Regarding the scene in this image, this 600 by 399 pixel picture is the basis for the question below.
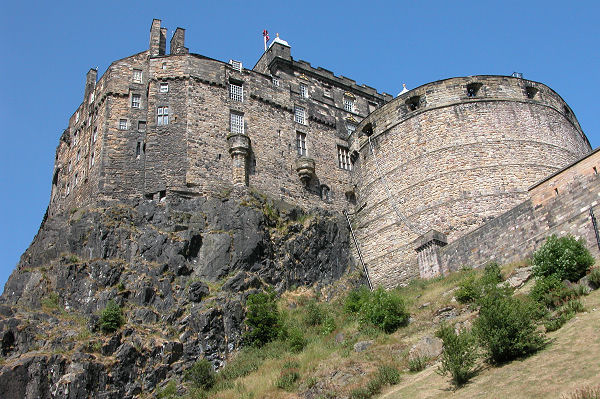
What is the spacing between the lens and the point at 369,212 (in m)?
38.6

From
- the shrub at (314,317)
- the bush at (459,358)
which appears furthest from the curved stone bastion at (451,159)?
the bush at (459,358)

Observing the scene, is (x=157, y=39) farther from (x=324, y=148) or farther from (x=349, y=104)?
(x=349, y=104)

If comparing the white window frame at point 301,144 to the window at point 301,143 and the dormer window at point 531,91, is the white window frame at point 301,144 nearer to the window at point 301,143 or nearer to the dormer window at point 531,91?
the window at point 301,143

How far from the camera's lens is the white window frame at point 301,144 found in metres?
39.8

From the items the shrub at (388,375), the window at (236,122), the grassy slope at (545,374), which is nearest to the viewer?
the grassy slope at (545,374)

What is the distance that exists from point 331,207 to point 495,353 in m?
21.6

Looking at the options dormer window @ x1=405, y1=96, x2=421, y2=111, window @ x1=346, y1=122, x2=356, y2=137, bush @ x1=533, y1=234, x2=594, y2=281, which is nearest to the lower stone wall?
bush @ x1=533, y1=234, x2=594, y2=281

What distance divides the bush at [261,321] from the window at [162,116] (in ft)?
37.9

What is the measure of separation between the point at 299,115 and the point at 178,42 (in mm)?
8278

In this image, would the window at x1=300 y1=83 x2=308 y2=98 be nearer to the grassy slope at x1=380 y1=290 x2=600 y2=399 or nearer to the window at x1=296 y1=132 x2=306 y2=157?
the window at x1=296 y1=132 x2=306 y2=157

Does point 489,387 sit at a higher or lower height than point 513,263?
lower

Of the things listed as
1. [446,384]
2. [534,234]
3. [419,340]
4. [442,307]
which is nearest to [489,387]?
[446,384]

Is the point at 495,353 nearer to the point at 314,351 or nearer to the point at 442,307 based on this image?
the point at 442,307

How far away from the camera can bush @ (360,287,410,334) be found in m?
25.2
